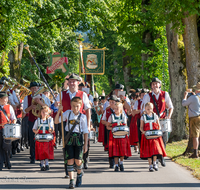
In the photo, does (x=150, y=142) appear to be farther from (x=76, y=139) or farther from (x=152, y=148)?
(x=76, y=139)

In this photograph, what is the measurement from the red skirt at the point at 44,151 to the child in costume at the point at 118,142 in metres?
1.46

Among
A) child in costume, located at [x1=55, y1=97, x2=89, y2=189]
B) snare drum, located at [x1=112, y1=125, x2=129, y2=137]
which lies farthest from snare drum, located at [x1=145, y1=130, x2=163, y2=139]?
child in costume, located at [x1=55, y1=97, x2=89, y2=189]

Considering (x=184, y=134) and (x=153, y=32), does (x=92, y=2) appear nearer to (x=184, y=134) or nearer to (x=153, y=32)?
(x=153, y=32)

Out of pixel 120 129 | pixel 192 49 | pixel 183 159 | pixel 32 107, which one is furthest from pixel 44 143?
pixel 192 49

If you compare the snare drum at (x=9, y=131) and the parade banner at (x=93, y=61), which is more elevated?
the parade banner at (x=93, y=61)

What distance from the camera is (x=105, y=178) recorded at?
877 centimetres

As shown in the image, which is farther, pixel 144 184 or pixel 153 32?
pixel 153 32

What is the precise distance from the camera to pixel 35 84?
12023 millimetres

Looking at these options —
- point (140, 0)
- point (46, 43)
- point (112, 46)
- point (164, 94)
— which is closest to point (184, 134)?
point (164, 94)

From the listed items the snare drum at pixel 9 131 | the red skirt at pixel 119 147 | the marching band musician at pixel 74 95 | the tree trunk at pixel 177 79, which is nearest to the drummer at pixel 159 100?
the red skirt at pixel 119 147

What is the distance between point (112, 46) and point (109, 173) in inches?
1265

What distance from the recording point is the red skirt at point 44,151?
1031 centimetres

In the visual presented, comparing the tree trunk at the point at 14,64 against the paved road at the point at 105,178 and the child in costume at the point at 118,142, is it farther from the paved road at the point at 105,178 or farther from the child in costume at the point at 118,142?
the child in costume at the point at 118,142

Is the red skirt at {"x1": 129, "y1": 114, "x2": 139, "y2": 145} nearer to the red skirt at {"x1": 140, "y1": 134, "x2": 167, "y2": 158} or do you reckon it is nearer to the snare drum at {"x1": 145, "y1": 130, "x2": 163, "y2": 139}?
the red skirt at {"x1": 140, "y1": 134, "x2": 167, "y2": 158}
